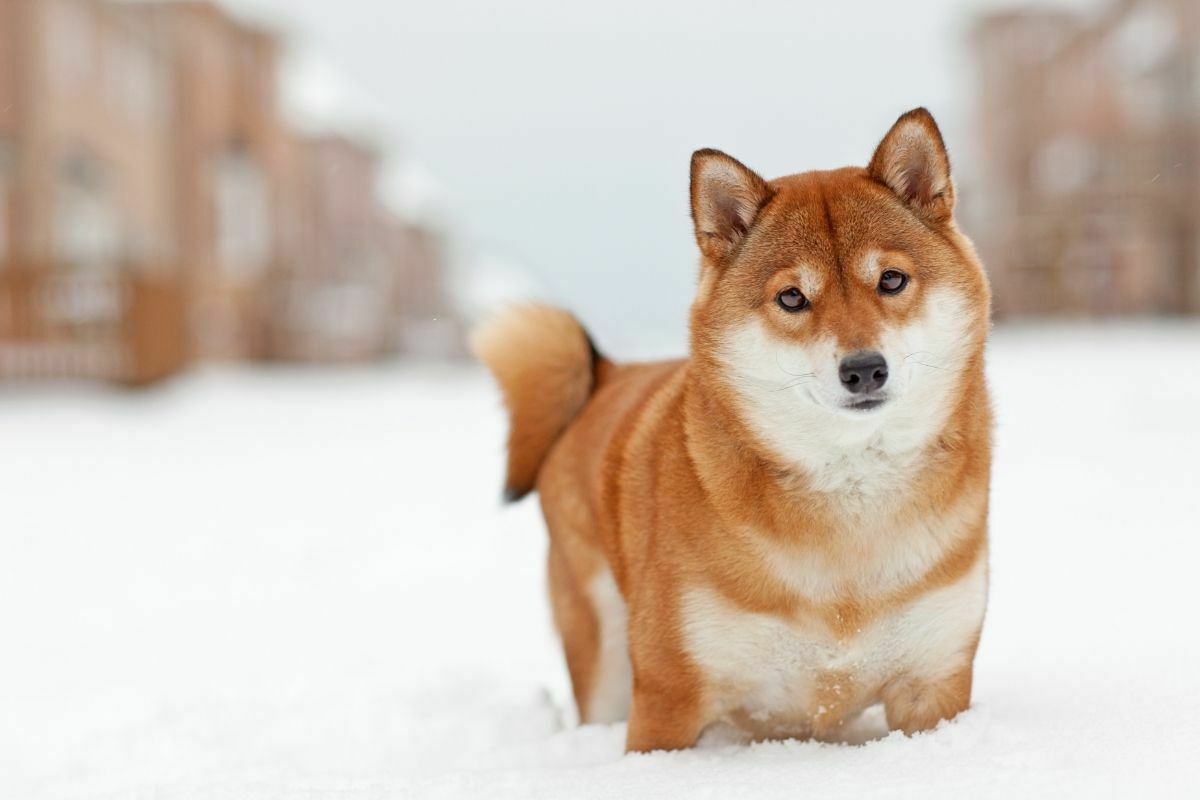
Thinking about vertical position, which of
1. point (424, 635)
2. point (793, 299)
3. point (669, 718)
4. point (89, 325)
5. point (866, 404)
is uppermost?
point (793, 299)

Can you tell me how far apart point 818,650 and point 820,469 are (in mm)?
332

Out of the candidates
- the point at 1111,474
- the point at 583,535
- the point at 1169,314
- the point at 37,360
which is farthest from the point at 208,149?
the point at 583,535

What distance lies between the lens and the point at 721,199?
2.37m

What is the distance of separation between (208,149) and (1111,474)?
1746 centimetres

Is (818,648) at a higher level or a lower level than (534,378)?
lower

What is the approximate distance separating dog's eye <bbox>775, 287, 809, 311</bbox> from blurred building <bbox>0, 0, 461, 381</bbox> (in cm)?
1006

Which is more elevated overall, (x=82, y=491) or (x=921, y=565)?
(x=921, y=565)

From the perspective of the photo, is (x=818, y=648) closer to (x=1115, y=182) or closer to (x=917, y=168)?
(x=917, y=168)

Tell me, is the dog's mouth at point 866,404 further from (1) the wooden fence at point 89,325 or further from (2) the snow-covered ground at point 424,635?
(1) the wooden fence at point 89,325

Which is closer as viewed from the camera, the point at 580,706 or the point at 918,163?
the point at 918,163

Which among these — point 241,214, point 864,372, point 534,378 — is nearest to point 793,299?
point 864,372

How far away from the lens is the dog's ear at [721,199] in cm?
232

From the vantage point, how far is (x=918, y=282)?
7.17 ft

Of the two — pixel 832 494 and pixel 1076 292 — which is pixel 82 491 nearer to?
pixel 832 494
